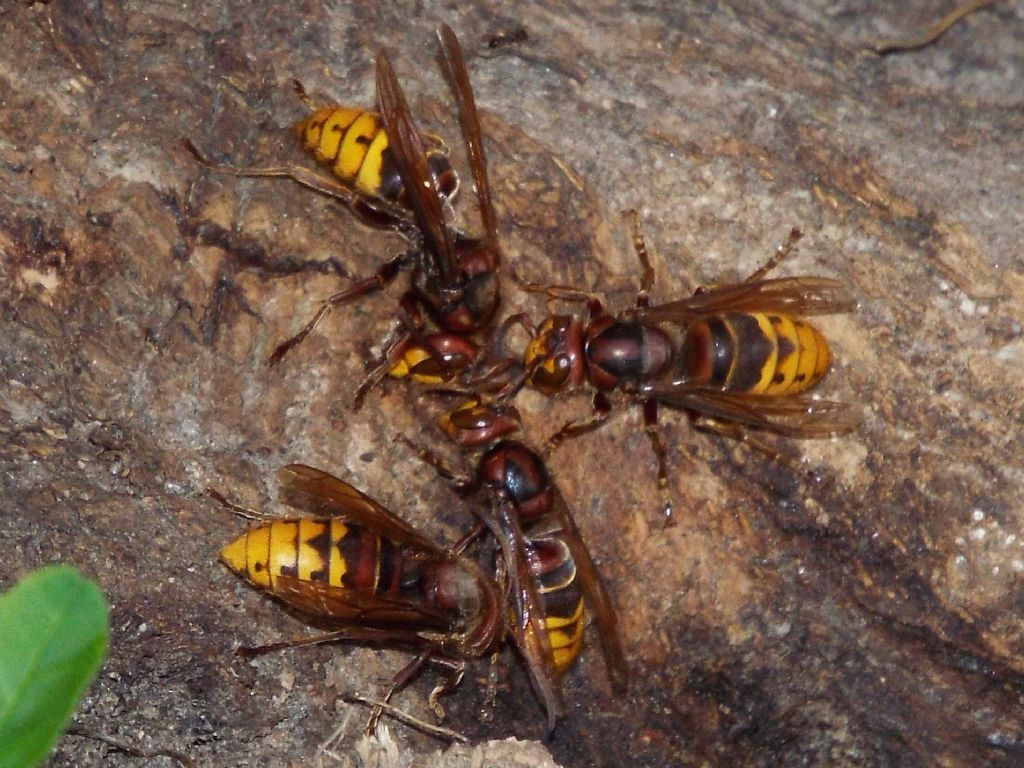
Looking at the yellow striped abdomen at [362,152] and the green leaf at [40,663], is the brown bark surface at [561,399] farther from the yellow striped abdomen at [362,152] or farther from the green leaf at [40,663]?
the green leaf at [40,663]

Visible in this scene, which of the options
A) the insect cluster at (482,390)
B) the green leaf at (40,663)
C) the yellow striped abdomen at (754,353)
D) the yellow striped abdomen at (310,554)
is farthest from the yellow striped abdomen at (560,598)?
the green leaf at (40,663)

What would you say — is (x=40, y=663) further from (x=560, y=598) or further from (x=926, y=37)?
(x=926, y=37)

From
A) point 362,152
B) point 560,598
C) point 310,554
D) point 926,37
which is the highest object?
point 926,37

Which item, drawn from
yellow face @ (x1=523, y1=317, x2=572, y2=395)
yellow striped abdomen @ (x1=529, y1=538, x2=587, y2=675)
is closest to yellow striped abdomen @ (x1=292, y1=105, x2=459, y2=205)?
yellow face @ (x1=523, y1=317, x2=572, y2=395)

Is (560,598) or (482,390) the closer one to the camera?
(560,598)

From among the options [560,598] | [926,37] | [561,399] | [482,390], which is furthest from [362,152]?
[926,37]

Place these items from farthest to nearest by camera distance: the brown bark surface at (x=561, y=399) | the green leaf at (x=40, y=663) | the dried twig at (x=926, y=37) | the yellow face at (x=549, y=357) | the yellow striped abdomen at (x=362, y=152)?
the dried twig at (x=926, y=37), the yellow face at (x=549, y=357), the yellow striped abdomen at (x=362, y=152), the brown bark surface at (x=561, y=399), the green leaf at (x=40, y=663)
